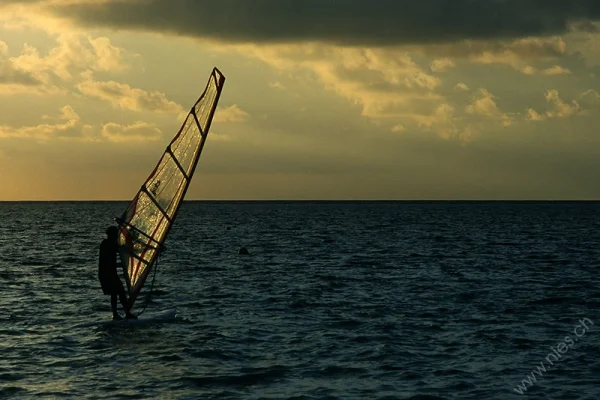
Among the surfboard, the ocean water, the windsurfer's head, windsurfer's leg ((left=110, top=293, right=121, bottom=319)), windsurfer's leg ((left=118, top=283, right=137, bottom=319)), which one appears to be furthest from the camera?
the surfboard

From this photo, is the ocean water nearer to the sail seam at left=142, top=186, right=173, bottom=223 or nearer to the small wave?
the small wave

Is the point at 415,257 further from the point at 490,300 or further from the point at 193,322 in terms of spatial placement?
the point at 193,322

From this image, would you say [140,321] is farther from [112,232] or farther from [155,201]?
[155,201]

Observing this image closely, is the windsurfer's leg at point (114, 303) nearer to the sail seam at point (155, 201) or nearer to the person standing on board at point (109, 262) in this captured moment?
the person standing on board at point (109, 262)

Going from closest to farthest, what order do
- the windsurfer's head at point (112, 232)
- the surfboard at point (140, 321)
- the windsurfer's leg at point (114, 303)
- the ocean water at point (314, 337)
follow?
the ocean water at point (314, 337), the windsurfer's head at point (112, 232), the windsurfer's leg at point (114, 303), the surfboard at point (140, 321)

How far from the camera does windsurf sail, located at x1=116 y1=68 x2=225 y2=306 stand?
20.2 meters

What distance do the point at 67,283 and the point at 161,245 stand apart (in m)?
13.3

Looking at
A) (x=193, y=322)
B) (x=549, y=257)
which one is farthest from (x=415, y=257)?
(x=193, y=322)

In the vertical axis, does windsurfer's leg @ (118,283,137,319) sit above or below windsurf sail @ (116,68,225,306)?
below

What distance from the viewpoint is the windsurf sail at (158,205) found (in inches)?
794

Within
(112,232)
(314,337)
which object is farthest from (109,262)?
(314,337)

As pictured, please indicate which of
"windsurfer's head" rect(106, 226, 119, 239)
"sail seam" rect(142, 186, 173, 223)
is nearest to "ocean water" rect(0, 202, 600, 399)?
"windsurfer's head" rect(106, 226, 119, 239)

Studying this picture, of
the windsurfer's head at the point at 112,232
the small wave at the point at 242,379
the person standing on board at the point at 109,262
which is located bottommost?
the small wave at the point at 242,379

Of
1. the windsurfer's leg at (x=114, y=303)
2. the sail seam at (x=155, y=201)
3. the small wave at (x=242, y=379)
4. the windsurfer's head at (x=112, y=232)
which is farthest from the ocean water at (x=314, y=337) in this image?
the sail seam at (x=155, y=201)
